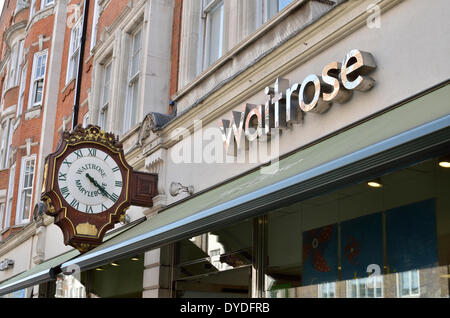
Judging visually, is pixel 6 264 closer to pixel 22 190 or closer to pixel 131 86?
pixel 22 190

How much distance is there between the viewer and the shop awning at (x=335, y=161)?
4.14 metres

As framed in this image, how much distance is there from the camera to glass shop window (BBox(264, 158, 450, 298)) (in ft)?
17.8

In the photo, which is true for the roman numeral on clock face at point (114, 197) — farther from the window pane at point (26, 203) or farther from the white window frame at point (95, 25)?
the window pane at point (26, 203)

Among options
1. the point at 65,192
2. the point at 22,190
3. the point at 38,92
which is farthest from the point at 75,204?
the point at 38,92

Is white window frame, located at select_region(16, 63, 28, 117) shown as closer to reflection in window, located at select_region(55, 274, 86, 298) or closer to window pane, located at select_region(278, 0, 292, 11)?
reflection in window, located at select_region(55, 274, 86, 298)

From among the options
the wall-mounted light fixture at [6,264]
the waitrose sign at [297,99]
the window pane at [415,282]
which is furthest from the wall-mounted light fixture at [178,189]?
the wall-mounted light fixture at [6,264]

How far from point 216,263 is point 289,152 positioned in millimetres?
2308

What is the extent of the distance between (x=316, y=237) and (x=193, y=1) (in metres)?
5.53

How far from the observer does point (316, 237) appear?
22.4 feet

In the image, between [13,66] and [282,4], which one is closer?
[282,4]

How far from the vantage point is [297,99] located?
23.1 ft

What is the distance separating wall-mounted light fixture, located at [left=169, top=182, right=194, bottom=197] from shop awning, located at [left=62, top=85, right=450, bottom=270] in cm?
197

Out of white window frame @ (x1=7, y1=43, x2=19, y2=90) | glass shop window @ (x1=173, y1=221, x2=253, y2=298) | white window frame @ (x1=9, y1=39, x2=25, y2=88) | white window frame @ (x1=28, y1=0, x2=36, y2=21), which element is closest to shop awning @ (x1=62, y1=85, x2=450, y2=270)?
glass shop window @ (x1=173, y1=221, x2=253, y2=298)
